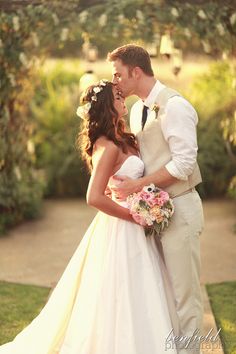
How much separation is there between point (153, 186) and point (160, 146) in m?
0.23

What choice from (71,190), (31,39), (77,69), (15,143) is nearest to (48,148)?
(71,190)

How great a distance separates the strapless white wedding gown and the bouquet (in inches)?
5.8

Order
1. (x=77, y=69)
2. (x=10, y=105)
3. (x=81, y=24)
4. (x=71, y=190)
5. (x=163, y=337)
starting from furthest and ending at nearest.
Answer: (x=77, y=69)
(x=71, y=190)
(x=10, y=105)
(x=81, y=24)
(x=163, y=337)

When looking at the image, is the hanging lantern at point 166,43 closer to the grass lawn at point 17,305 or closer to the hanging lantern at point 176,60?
the hanging lantern at point 176,60

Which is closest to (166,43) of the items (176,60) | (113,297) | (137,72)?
(176,60)

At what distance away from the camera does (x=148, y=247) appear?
4.25 m

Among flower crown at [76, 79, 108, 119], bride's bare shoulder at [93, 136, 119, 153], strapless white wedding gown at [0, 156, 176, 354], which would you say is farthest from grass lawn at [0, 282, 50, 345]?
flower crown at [76, 79, 108, 119]

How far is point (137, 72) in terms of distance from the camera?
13.6 feet

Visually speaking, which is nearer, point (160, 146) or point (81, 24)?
point (160, 146)

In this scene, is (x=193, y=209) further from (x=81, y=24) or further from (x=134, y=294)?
(x=81, y=24)

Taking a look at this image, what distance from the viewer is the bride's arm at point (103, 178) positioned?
4.09m

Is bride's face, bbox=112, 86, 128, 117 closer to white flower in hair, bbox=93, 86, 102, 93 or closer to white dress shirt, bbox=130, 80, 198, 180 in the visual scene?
white flower in hair, bbox=93, 86, 102, 93

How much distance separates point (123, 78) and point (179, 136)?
1.59ft

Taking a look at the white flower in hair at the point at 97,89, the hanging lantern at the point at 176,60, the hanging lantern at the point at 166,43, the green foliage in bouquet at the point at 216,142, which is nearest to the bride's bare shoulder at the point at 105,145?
the white flower in hair at the point at 97,89
